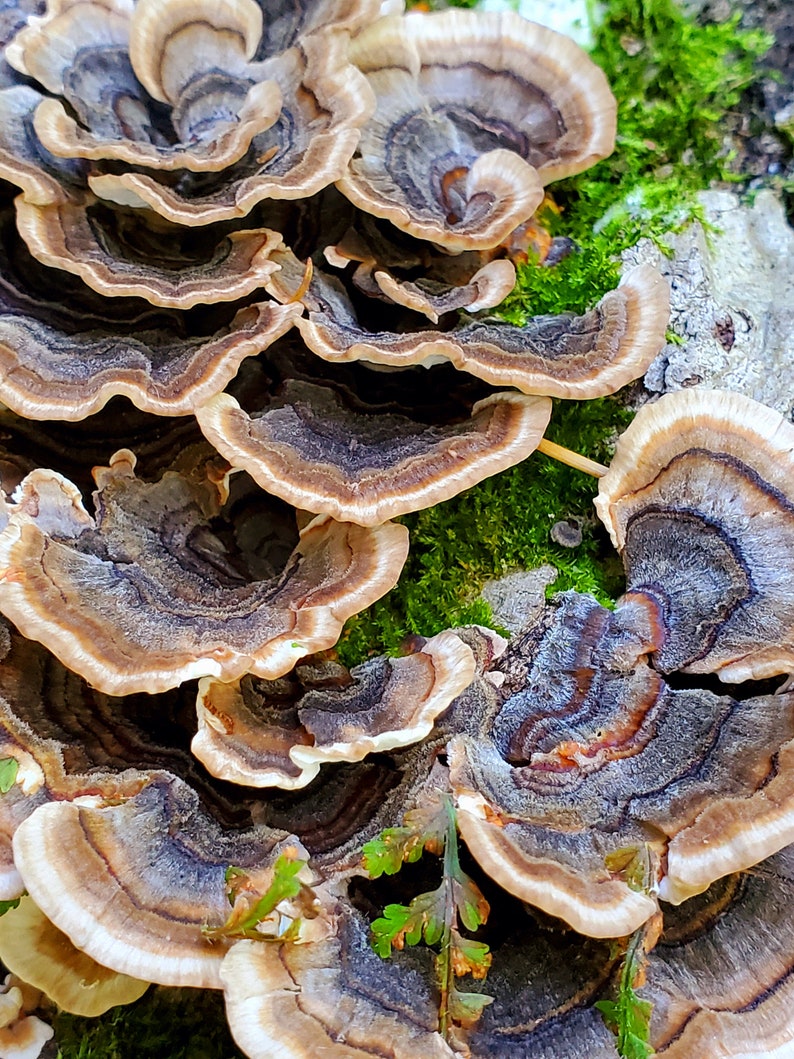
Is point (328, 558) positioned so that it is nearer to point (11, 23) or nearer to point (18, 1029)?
point (18, 1029)

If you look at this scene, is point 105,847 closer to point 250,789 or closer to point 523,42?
point 250,789

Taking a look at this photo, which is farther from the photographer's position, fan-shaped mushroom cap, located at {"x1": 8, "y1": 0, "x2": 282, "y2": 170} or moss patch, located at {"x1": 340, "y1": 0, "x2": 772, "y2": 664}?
moss patch, located at {"x1": 340, "y1": 0, "x2": 772, "y2": 664}

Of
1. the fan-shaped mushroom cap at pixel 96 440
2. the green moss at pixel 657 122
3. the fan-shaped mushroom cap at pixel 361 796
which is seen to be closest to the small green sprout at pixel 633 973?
the fan-shaped mushroom cap at pixel 361 796

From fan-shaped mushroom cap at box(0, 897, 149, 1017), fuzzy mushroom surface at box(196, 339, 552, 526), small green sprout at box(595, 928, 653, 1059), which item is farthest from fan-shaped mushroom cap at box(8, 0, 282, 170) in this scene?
small green sprout at box(595, 928, 653, 1059)

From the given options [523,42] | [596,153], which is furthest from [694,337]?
[523,42]

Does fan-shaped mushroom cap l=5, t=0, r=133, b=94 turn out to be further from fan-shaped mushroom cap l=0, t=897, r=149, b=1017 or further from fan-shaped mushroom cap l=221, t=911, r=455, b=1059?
fan-shaped mushroom cap l=221, t=911, r=455, b=1059

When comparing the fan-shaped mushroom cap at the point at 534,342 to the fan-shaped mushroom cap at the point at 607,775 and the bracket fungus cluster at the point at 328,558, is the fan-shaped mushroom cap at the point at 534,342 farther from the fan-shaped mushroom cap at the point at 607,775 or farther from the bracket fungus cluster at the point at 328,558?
the fan-shaped mushroom cap at the point at 607,775

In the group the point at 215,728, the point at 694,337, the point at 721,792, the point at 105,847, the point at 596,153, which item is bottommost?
the point at 105,847
